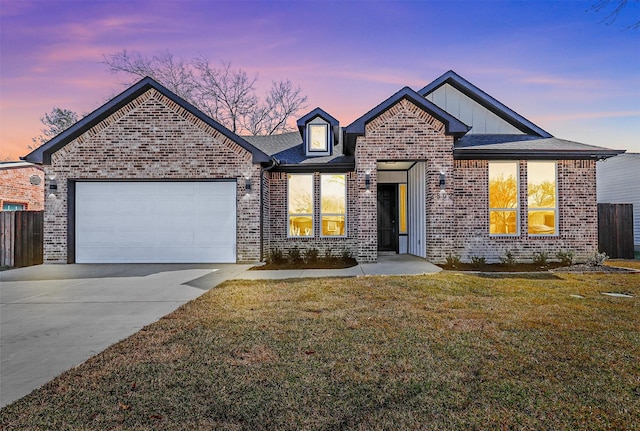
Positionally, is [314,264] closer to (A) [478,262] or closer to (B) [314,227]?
(B) [314,227]

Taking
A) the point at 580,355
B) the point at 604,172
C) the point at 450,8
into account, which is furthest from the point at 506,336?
the point at 604,172

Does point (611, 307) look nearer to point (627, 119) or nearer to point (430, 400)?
point (430, 400)

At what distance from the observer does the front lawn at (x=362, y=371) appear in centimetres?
245

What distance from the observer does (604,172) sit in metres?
19.4

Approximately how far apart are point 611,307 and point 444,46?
11.4 m

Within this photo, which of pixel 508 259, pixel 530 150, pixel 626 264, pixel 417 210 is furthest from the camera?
pixel 417 210

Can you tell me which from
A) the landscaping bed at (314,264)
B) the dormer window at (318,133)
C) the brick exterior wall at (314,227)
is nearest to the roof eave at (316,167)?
the brick exterior wall at (314,227)

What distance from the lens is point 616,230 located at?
483 inches

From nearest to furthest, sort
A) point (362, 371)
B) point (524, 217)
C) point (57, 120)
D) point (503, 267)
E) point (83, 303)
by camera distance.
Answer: point (362, 371) → point (83, 303) → point (503, 267) → point (524, 217) → point (57, 120)

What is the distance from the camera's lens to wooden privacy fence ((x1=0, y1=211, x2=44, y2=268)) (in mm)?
11219

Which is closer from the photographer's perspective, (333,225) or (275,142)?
(333,225)

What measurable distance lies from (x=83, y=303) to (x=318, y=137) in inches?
359

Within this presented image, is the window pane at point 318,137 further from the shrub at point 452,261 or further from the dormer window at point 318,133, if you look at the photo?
the shrub at point 452,261

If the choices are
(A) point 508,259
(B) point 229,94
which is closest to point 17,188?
(B) point 229,94
